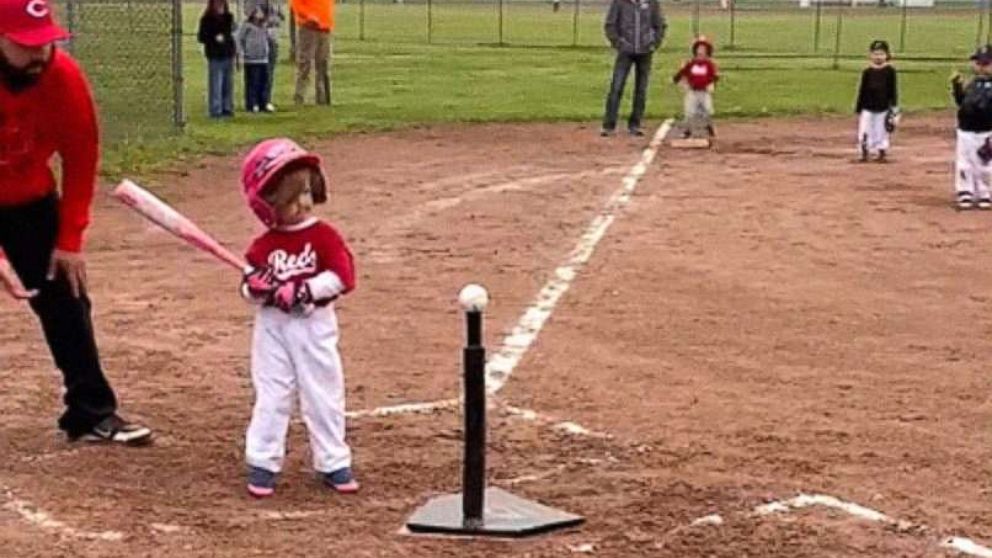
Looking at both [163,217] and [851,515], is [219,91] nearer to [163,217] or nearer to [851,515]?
[163,217]

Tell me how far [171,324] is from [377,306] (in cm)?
127

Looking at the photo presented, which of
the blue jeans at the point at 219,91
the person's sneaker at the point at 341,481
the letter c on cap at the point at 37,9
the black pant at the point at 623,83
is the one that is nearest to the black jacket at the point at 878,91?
the black pant at the point at 623,83

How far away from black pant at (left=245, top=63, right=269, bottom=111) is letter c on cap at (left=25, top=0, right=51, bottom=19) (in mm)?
18142

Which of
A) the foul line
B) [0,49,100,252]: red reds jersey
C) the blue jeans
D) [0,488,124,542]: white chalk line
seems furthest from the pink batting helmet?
the blue jeans

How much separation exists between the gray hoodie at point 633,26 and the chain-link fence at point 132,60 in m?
5.40

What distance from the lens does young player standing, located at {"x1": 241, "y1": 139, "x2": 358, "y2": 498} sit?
644 centimetres

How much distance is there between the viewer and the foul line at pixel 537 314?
811cm

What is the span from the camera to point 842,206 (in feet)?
50.2

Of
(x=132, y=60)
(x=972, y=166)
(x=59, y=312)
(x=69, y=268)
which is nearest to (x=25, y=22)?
(x=69, y=268)

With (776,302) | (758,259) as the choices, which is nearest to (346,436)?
(776,302)

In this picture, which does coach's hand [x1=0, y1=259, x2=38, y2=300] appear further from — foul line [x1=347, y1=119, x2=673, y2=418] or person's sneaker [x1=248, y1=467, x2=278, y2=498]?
foul line [x1=347, y1=119, x2=673, y2=418]

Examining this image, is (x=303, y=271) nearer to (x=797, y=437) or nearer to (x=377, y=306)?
(x=797, y=437)

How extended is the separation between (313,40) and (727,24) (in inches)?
1415

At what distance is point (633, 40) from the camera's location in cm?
2217
